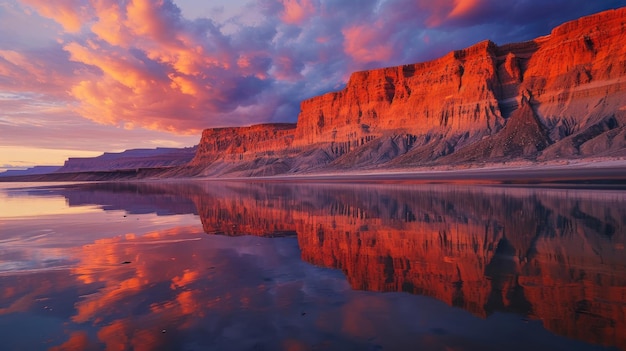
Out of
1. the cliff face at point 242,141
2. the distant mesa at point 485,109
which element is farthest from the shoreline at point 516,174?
the cliff face at point 242,141

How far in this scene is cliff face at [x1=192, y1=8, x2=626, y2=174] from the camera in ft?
178

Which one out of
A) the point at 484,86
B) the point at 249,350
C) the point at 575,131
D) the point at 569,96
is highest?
the point at 484,86

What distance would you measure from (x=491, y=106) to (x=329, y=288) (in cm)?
7352

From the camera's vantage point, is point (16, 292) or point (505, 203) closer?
point (16, 292)

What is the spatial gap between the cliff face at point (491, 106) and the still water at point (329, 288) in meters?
42.5

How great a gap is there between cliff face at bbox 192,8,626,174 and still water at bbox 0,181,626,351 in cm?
4254

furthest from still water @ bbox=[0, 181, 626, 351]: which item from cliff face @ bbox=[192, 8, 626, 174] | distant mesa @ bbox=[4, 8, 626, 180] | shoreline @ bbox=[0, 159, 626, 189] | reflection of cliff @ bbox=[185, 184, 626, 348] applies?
cliff face @ bbox=[192, 8, 626, 174]

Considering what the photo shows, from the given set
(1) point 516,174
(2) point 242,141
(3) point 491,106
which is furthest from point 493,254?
(2) point 242,141

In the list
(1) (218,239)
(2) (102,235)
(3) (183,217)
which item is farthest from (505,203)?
(2) (102,235)

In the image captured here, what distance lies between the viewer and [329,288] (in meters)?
5.65

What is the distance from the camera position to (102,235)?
1139cm

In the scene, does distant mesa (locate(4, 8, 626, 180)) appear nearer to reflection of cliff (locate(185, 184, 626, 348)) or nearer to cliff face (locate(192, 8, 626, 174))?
cliff face (locate(192, 8, 626, 174))

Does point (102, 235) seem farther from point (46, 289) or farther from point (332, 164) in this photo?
point (332, 164)

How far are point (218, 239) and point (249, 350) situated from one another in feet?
23.3
